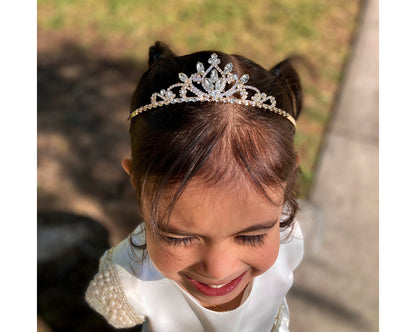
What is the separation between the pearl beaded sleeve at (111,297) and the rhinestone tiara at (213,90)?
617mm

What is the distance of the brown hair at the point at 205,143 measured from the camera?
41.3 inches

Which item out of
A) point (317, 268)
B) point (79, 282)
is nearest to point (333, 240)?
point (317, 268)

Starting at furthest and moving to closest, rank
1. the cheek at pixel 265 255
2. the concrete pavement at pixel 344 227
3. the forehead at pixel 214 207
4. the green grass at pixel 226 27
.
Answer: the green grass at pixel 226 27 < the concrete pavement at pixel 344 227 < the cheek at pixel 265 255 < the forehead at pixel 214 207

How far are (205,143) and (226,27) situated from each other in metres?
2.93

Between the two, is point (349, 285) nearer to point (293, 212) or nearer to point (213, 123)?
point (293, 212)

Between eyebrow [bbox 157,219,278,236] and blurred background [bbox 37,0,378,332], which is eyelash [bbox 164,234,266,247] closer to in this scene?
eyebrow [bbox 157,219,278,236]

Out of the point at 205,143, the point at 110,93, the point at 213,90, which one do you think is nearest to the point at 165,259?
the point at 205,143

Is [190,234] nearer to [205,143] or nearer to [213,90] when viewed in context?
[205,143]

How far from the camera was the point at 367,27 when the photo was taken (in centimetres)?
381

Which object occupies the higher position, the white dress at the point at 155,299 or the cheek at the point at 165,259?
the cheek at the point at 165,259

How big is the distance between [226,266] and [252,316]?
0.52 metres

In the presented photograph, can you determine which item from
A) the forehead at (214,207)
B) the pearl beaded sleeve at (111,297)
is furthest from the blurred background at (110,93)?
the forehead at (214,207)

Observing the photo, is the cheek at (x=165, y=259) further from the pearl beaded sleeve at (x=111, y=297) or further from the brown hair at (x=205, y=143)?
the pearl beaded sleeve at (x=111, y=297)

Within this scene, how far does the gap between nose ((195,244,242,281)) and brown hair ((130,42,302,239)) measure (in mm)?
151
